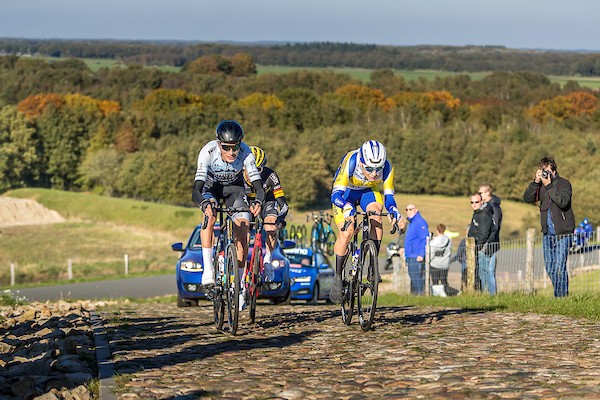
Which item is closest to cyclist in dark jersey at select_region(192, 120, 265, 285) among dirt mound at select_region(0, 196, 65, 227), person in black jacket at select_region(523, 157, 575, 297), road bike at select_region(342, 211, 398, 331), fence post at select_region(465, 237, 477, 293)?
road bike at select_region(342, 211, 398, 331)

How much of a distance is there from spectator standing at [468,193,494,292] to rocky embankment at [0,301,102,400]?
7.15 metres

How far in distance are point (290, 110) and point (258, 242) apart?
511 feet

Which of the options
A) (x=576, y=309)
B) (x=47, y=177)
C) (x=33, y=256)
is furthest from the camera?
(x=47, y=177)

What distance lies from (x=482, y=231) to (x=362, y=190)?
7256 millimetres

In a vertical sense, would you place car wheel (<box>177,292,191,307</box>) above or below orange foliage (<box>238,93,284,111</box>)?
below

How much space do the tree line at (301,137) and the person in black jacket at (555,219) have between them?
80.3 m

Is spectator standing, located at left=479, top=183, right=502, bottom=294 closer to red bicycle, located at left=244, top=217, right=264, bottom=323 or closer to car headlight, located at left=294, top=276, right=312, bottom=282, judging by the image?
car headlight, located at left=294, top=276, right=312, bottom=282

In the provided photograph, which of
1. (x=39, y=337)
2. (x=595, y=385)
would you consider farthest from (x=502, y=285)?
(x=595, y=385)

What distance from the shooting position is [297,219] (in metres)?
115

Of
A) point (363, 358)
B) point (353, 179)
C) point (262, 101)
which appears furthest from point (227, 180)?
point (262, 101)

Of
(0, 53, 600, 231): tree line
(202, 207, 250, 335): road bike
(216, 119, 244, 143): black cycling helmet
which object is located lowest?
(202, 207, 250, 335): road bike

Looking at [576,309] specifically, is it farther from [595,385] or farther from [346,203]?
[595,385]

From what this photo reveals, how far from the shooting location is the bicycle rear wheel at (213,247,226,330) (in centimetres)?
1236

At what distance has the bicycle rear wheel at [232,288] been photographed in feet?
38.9
